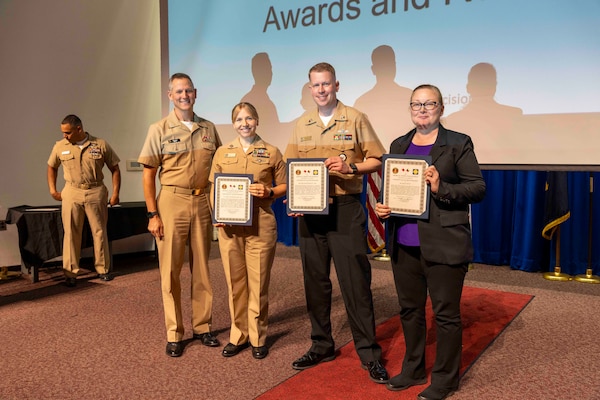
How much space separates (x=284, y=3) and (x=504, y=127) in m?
2.27

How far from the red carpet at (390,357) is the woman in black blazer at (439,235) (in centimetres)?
33

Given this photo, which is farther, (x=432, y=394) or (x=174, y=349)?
(x=174, y=349)

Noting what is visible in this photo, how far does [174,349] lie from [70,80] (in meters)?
4.25

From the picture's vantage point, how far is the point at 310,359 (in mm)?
2688

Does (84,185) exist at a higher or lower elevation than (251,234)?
higher

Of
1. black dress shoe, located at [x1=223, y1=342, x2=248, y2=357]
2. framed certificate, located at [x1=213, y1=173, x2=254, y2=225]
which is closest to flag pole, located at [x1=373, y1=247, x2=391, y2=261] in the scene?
black dress shoe, located at [x1=223, y1=342, x2=248, y2=357]

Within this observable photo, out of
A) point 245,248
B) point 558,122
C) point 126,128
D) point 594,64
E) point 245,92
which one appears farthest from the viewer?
point 126,128

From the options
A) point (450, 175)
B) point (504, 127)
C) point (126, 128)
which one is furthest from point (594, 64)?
point (126, 128)

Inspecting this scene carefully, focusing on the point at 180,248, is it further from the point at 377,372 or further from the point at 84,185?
the point at 84,185

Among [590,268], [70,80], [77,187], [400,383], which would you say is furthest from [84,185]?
[590,268]

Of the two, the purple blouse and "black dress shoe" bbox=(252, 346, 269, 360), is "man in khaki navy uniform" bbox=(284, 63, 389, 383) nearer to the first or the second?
the purple blouse

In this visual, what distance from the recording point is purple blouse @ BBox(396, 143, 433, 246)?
2.22 metres

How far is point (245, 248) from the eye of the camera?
111 inches

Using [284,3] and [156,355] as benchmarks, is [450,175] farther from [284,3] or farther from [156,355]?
[284,3]
